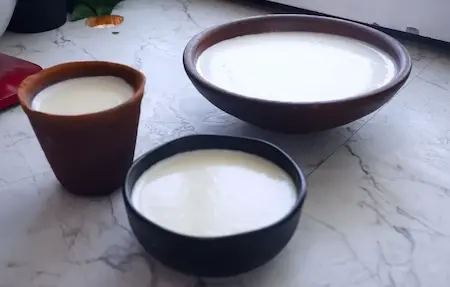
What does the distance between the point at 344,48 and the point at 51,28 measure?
56 cm

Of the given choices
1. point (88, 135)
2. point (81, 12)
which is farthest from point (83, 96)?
point (81, 12)

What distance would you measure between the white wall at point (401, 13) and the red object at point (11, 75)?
0.52 m

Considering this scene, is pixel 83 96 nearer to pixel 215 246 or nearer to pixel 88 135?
pixel 88 135

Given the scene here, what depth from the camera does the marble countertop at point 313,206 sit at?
0.58 metres

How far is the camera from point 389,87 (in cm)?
67

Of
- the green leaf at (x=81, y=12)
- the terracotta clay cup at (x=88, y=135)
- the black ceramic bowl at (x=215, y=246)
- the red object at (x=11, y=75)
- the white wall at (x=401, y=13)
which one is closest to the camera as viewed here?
the black ceramic bowl at (x=215, y=246)

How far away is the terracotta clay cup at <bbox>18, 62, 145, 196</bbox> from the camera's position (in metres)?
0.60

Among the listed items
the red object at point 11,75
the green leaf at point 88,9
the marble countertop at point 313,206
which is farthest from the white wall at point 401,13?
the red object at point 11,75

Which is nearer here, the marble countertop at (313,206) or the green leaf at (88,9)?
the marble countertop at (313,206)

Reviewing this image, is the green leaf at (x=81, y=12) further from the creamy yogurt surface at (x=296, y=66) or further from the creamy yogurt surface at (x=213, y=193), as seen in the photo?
the creamy yogurt surface at (x=213, y=193)

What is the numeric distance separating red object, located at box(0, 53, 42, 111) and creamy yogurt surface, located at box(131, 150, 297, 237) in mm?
349

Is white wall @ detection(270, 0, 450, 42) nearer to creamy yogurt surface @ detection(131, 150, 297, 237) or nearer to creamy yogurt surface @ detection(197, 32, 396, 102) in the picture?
creamy yogurt surface @ detection(197, 32, 396, 102)

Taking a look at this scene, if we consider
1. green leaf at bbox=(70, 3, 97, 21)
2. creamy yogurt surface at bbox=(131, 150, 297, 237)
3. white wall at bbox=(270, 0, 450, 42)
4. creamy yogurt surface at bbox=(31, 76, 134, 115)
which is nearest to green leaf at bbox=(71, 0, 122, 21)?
green leaf at bbox=(70, 3, 97, 21)

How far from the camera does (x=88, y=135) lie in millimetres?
611
